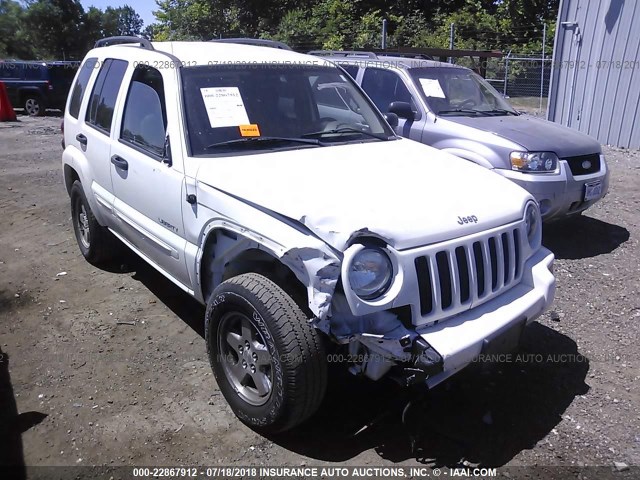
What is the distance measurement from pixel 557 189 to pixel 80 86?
15.2ft

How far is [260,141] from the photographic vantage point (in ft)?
12.1

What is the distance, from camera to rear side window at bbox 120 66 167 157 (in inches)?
153

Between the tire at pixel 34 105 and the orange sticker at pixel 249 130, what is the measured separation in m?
16.4

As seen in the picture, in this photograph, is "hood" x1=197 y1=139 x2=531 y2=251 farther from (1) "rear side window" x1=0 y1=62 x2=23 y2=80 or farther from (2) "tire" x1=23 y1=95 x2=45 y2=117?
(1) "rear side window" x1=0 y1=62 x2=23 y2=80

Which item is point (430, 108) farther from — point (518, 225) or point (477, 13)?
point (477, 13)

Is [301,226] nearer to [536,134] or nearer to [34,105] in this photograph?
[536,134]

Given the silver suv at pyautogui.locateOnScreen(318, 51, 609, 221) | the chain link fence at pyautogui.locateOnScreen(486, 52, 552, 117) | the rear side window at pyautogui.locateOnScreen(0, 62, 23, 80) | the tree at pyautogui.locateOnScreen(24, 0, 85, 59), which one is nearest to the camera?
the silver suv at pyautogui.locateOnScreen(318, 51, 609, 221)

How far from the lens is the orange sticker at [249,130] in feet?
12.1

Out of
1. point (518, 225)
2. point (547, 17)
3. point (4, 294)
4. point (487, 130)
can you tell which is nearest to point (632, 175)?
point (487, 130)

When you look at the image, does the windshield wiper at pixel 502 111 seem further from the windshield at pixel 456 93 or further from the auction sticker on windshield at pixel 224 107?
the auction sticker on windshield at pixel 224 107

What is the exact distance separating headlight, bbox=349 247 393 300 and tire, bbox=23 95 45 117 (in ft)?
58.1

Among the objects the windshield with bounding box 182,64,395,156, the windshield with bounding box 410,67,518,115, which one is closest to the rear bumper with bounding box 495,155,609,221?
the windshield with bounding box 410,67,518,115

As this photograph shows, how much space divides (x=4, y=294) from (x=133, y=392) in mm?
2143

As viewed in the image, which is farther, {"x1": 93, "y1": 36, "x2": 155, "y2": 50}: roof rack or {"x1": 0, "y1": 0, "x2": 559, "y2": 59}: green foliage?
{"x1": 0, "y1": 0, "x2": 559, "y2": 59}: green foliage
